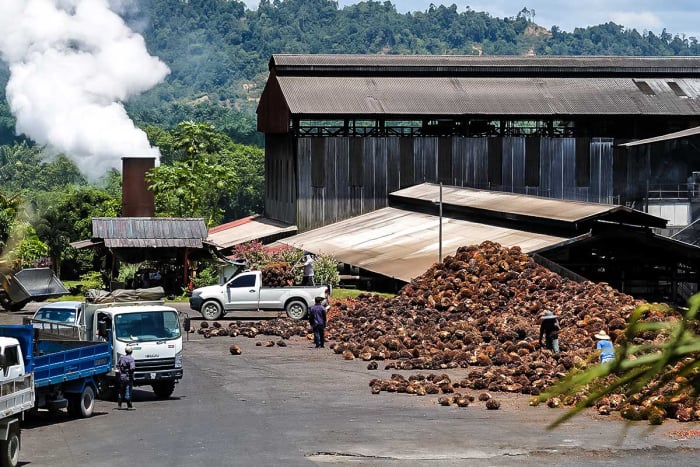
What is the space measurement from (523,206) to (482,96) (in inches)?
Answer: 833

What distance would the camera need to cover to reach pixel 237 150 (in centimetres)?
15338

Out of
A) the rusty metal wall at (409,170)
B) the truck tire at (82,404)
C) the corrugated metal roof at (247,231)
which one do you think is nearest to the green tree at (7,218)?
the corrugated metal roof at (247,231)

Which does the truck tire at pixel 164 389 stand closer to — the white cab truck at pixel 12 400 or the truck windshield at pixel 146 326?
the truck windshield at pixel 146 326

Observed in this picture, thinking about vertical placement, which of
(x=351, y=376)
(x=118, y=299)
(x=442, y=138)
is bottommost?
(x=351, y=376)

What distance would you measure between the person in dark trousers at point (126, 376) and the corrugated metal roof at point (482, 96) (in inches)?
1724

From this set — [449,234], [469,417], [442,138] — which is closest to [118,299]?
[469,417]

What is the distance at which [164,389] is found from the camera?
27.9m

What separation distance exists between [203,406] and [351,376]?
6.05m

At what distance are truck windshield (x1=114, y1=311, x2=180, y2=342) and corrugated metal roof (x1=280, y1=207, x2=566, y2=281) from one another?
19.1 metres

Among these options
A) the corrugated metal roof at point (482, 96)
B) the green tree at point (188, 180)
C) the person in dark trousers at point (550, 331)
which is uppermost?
the corrugated metal roof at point (482, 96)

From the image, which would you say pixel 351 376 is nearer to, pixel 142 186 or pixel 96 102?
pixel 142 186

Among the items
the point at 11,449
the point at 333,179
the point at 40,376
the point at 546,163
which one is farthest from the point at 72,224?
the point at 11,449

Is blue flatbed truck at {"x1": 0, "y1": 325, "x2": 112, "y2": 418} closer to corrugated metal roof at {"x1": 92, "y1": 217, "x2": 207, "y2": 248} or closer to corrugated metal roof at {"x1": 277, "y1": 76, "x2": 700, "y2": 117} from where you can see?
corrugated metal roof at {"x1": 92, "y1": 217, "x2": 207, "y2": 248}

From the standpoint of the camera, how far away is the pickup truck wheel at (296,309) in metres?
45.1
